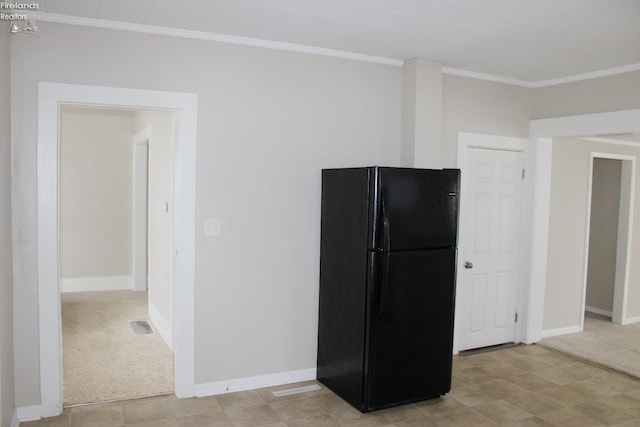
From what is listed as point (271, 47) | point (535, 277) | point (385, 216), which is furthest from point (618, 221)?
point (271, 47)

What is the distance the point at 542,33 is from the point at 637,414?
2657mm

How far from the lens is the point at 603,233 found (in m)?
6.53

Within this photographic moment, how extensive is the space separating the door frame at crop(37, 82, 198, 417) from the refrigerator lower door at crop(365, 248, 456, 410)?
4.23 ft

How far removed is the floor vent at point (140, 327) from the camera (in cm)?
510

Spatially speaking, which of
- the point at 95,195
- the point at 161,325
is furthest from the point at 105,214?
the point at 161,325

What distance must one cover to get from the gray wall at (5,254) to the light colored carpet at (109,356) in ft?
2.27

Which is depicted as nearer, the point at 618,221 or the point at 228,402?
the point at 228,402

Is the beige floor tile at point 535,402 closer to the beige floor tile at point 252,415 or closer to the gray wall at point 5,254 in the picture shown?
the beige floor tile at point 252,415

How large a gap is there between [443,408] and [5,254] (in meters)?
2.86

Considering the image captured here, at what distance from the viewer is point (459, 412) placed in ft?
11.4

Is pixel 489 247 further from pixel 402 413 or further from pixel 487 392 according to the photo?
pixel 402 413

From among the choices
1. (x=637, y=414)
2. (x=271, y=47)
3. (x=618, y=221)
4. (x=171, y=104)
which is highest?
(x=271, y=47)

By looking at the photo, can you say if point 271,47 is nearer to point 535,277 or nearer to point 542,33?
point 542,33

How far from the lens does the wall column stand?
4.06m
